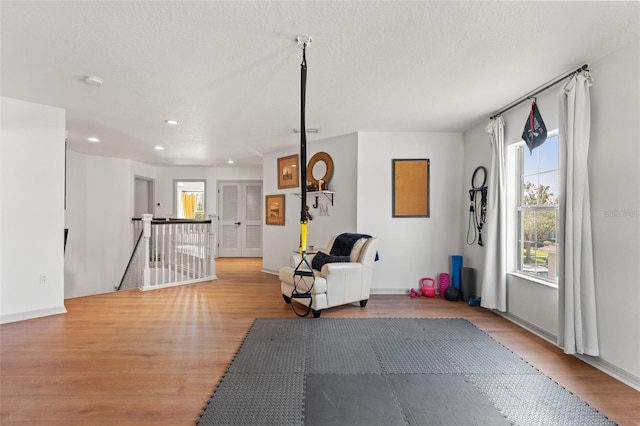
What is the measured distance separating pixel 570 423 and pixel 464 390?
579mm

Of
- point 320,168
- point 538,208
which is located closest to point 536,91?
point 538,208

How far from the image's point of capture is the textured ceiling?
1955mm

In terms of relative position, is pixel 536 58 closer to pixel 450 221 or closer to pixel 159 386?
pixel 450 221

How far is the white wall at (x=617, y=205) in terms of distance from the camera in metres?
2.23

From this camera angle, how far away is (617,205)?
2.35m

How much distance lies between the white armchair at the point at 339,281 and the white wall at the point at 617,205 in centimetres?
228

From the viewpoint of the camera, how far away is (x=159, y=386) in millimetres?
2168

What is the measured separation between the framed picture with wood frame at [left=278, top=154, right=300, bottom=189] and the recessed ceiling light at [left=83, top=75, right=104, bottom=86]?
3333 mm

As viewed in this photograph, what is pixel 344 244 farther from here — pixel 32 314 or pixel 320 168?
pixel 32 314

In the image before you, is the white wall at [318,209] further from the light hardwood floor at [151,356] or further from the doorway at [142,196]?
the doorway at [142,196]

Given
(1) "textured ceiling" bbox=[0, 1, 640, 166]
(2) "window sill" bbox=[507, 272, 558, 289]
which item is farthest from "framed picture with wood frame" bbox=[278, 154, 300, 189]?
(2) "window sill" bbox=[507, 272, 558, 289]

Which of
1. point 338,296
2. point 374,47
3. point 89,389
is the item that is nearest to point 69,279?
point 89,389

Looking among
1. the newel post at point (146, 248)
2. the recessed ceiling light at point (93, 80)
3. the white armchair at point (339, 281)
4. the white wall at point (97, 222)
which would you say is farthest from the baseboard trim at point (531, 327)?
the white wall at point (97, 222)

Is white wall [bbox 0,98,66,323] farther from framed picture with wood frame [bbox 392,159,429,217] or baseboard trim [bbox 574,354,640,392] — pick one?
baseboard trim [bbox 574,354,640,392]
